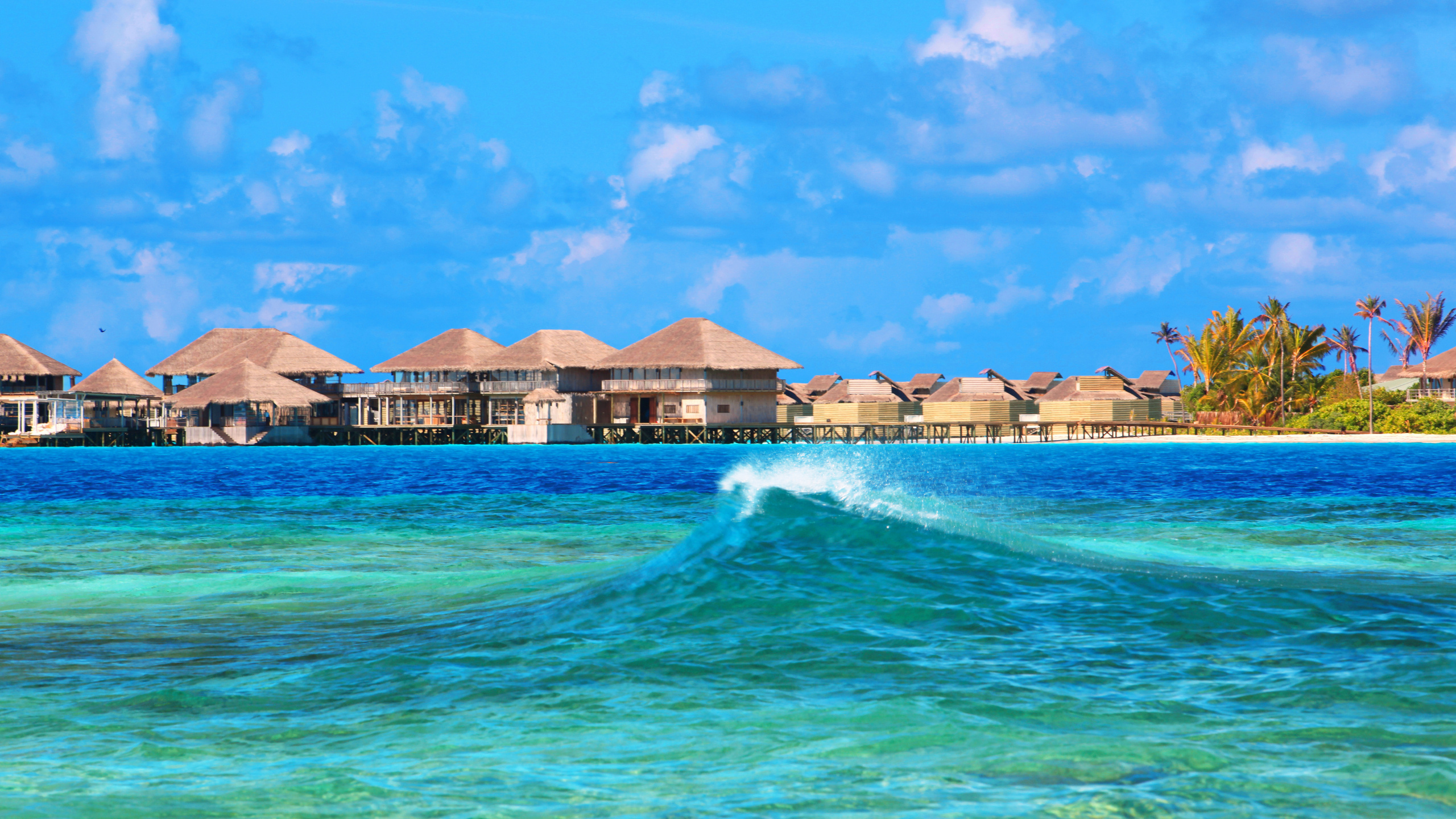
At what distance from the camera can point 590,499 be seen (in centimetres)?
2600

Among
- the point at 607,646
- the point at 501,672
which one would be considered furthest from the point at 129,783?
the point at 607,646

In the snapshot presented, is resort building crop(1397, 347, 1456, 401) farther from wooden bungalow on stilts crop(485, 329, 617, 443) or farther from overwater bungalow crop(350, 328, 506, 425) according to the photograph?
overwater bungalow crop(350, 328, 506, 425)

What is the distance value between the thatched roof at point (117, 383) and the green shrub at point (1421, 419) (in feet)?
226

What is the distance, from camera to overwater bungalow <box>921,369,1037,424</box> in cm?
7556

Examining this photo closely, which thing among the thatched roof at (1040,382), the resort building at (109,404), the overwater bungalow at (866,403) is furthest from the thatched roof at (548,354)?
the thatched roof at (1040,382)

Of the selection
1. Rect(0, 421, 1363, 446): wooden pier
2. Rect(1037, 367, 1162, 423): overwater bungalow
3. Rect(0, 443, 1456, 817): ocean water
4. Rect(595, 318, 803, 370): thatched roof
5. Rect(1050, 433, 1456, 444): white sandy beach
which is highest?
Rect(595, 318, 803, 370): thatched roof

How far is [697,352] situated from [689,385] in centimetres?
186

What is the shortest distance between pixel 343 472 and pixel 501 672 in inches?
1365

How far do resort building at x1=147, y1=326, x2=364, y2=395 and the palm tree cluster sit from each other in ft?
164

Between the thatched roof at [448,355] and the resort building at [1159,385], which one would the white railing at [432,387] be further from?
the resort building at [1159,385]

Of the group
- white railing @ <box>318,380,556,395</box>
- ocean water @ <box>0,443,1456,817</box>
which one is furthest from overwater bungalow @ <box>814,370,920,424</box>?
ocean water @ <box>0,443,1456,817</box>

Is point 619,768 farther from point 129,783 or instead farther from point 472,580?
point 472,580

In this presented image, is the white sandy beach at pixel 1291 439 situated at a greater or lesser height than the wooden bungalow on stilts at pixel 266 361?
lesser

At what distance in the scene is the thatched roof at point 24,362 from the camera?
72375 mm
